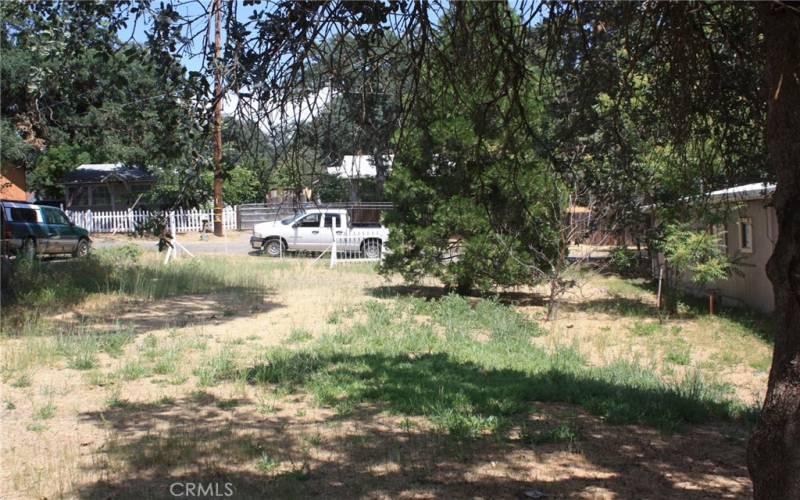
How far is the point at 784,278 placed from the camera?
3391 millimetres

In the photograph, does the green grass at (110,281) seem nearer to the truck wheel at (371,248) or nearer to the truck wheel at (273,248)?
the truck wheel at (371,248)

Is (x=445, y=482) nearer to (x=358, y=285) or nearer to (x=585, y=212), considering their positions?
(x=585, y=212)

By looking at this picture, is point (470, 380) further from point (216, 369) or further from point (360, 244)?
point (360, 244)

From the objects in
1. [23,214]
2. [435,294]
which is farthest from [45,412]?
[23,214]

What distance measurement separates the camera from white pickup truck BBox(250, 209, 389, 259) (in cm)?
2534

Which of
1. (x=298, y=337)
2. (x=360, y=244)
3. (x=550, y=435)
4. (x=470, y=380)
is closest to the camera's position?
(x=550, y=435)

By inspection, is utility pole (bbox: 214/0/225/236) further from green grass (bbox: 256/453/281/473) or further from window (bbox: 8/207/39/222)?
window (bbox: 8/207/39/222)

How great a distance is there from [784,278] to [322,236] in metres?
23.6

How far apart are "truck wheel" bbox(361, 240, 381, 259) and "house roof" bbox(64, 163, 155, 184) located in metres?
17.7

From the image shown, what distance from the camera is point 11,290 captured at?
13109 millimetres

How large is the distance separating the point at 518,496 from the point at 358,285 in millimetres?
13051

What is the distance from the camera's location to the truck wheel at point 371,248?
25.3 m

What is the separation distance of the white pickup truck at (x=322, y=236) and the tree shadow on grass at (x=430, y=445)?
17.6m

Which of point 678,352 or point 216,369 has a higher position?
point 216,369
